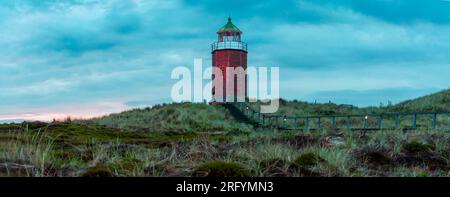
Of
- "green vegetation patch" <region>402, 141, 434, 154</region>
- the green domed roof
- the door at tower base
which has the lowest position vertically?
"green vegetation patch" <region>402, 141, 434, 154</region>

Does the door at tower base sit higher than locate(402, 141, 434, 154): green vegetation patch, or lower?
higher

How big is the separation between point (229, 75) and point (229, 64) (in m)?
1.22

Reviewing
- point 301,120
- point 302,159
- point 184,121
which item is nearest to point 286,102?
point 301,120

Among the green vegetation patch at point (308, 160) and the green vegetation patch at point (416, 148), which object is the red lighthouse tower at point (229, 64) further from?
the green vegetation patch at point (308, 160)

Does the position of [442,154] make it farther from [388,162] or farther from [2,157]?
[2,157]

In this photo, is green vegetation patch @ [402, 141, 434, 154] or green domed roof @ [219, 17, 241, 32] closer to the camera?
green vegetation patch @ [402, 141, 434, 154]

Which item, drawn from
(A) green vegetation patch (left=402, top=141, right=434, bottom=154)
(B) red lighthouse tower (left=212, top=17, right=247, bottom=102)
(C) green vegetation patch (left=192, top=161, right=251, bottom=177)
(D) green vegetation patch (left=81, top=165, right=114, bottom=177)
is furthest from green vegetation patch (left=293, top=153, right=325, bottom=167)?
(B) red lighthouse tower (left=212, top=17, right=247, bottom=102)

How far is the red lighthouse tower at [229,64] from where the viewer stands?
44062 millimetres

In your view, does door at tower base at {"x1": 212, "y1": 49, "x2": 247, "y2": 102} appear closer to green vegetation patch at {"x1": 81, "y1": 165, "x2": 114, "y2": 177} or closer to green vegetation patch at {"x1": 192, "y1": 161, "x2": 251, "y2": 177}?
green vegetation patch at {"x1": 192, "y1": 161, "x2": 251, "y2": 177}

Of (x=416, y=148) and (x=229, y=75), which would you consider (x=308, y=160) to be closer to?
(x=416, y=148)

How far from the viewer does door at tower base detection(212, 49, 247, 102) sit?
44.1 m

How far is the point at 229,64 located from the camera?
4400cm

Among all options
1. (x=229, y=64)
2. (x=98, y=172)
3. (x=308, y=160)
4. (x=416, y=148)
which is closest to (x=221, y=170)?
(x=98, y=172)
